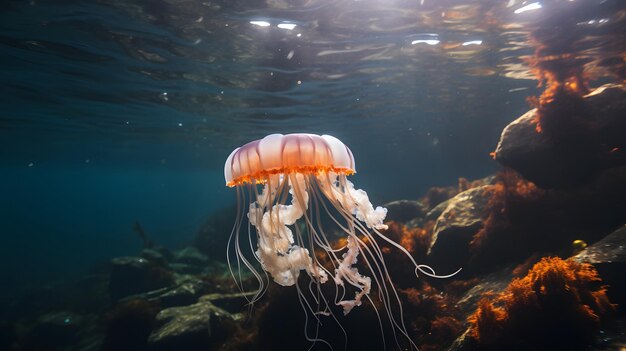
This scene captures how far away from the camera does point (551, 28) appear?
8.55 meters

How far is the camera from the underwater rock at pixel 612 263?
366 cm

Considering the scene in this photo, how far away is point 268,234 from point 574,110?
20.7ft

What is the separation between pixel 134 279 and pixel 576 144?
1174 centimetres

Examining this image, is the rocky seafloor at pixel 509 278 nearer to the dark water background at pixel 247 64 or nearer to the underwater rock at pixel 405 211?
the dark water background at pixel 247 64

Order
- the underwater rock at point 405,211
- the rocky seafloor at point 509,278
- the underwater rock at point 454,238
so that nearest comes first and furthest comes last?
1. the rocky seafloor at point 509,278
2. the underwater rock at point 454,238
3. the underwater rock at point 405,211

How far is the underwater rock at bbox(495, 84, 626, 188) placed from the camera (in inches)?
233

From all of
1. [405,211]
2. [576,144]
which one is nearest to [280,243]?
[576,144]

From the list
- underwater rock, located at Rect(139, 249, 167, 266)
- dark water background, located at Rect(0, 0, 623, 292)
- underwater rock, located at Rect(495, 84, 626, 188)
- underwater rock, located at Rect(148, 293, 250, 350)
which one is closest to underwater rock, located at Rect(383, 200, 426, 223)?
dark water background, located at Rect(0, 0, 623, 292)

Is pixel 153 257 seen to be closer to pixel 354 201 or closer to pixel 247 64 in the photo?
pixel 247 64

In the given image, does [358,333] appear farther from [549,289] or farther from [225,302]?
[225,302]

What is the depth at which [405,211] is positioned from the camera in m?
12.9

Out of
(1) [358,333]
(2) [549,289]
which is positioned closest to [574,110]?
(2) [549,289]

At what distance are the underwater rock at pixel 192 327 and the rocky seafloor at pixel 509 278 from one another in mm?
20

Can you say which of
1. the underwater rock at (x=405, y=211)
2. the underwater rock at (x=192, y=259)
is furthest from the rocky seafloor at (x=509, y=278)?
the underwater rock at (x=405, y=211)
